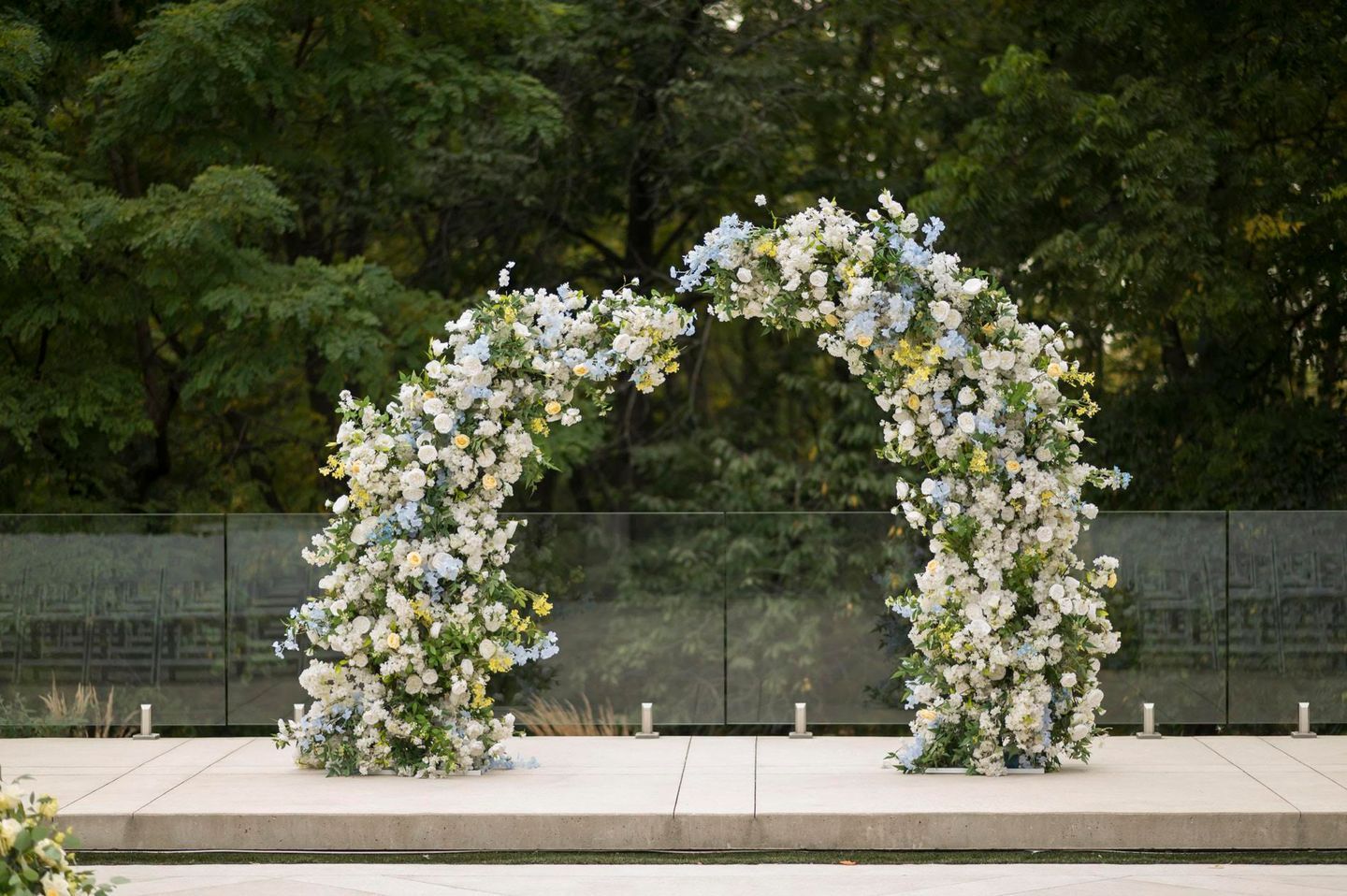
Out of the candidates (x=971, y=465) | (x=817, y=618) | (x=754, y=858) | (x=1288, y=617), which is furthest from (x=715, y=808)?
(x=1288, y=617)

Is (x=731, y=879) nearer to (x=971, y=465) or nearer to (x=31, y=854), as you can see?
(x=971, y=465)

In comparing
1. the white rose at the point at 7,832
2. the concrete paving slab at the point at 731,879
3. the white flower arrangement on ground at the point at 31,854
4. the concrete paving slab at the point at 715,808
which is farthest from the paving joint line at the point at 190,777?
the white rose at the point at 7,832

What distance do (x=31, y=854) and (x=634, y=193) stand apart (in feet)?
47.0

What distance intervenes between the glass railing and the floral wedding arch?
2090 mm

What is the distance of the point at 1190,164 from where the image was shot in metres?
13.9

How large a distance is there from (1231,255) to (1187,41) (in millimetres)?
2188

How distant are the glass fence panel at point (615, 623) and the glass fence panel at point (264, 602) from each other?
1.45 meters

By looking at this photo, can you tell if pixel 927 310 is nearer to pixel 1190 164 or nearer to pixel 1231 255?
pixel 1190 164

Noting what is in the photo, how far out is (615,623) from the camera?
11242mm

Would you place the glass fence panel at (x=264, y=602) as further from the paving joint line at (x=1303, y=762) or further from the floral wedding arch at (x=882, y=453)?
the paving joint line at (x=1303, y=762)

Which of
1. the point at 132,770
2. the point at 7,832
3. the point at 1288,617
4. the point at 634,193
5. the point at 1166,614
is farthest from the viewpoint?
the point at 634,193

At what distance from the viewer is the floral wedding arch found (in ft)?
28.5

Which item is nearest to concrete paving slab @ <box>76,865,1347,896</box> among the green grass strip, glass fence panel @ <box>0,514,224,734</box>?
the green grass strip

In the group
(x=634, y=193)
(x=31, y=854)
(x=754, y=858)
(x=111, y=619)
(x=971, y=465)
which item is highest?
(x=634, y=193)
